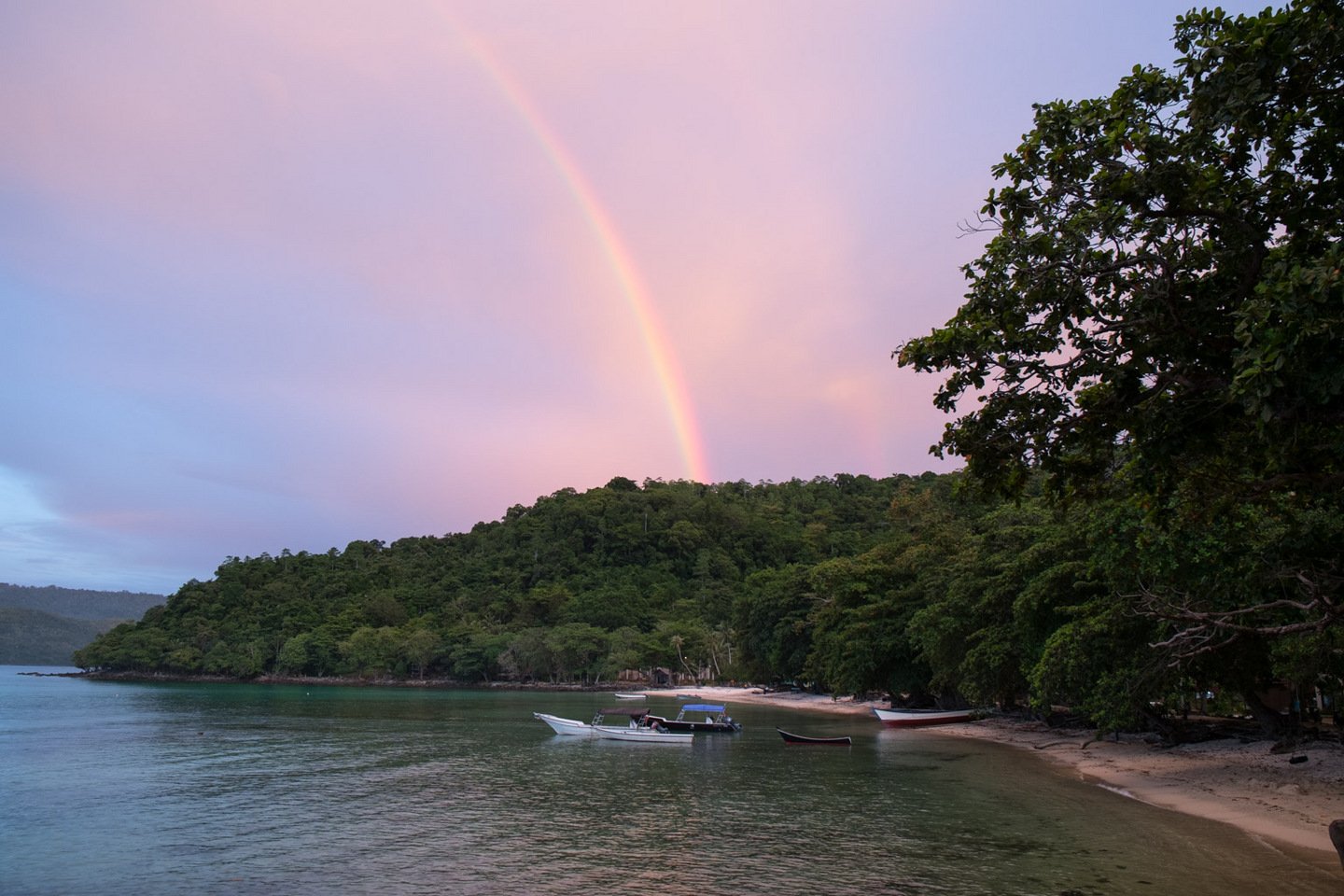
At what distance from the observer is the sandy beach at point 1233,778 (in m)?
20.1

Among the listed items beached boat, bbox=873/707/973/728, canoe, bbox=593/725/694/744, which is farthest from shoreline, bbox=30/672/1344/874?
canoe, bbox=593/725/694/744

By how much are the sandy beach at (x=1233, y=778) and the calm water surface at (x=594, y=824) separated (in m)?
1.01

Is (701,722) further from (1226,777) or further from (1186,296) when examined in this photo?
(1186,296)

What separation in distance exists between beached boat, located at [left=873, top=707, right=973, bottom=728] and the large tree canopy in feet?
126

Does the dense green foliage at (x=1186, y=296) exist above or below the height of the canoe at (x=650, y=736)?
above

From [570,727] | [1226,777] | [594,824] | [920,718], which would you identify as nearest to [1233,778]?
[1226,777]

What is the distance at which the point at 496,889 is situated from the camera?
16.5 m

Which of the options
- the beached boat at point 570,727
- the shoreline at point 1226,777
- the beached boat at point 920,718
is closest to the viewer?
the shoreline at point 1226,777

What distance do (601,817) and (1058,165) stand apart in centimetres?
2044

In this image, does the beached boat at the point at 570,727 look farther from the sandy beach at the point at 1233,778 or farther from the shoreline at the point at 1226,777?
the sandy beach at the point at 1233,778

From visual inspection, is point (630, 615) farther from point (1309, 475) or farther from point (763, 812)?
point (1309, 475)

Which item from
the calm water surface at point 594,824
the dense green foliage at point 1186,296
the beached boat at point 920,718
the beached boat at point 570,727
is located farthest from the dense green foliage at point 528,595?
the dense green foliage at point 1186,296

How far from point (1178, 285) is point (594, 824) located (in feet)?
63.1

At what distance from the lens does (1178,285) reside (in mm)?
12141
